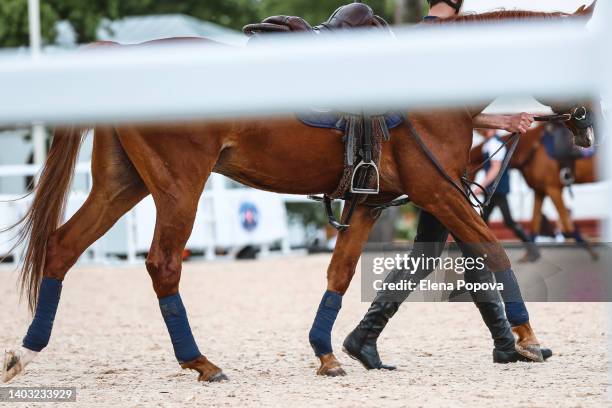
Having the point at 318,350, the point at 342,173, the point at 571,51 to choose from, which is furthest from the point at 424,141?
the point at 571,51

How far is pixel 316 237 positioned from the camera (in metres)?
17.4

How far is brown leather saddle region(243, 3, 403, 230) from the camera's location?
13.3 ft

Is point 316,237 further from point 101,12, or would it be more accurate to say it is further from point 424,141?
point 424,141

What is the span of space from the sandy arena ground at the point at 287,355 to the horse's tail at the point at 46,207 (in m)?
0.49

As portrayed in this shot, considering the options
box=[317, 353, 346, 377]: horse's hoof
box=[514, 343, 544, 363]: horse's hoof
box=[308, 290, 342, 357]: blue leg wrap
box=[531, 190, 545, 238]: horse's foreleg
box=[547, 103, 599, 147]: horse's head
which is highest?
box=[547, 103, 599, 147]: horse's head

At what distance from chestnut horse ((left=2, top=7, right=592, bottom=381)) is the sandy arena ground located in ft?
1.18

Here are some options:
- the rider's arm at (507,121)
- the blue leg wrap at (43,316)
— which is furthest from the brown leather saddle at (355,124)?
the blue leg wrap at (43,316)

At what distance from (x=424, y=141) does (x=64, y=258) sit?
5.56 feet

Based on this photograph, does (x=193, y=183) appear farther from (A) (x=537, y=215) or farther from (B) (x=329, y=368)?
A: (A) (x=537, y=215)

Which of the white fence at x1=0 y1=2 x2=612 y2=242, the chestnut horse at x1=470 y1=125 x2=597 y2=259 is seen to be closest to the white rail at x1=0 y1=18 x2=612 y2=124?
the white fence at x1=0 y1=2 x2=612 y2=242

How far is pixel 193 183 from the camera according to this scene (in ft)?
12.8

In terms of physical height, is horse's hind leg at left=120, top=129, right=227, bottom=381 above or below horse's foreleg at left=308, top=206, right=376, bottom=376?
above

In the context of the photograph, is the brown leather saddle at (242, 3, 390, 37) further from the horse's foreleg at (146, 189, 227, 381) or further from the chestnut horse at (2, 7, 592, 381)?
the horse's foreleg at (146, 189, 227, 381)

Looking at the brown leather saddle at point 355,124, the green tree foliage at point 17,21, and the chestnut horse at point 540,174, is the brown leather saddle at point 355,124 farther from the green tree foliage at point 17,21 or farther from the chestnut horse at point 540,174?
the green tree foliage at point 17,21
